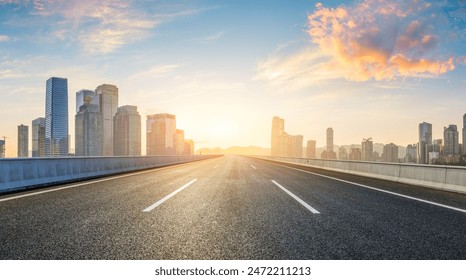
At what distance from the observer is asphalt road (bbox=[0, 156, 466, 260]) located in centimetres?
342

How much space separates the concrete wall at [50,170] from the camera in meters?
9.09

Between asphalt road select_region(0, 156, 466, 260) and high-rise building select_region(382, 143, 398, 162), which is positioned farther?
high-rise building select_region(382, 143, 398, 162)

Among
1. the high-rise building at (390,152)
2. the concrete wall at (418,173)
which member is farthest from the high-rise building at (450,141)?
the concrete wall at (418,173)

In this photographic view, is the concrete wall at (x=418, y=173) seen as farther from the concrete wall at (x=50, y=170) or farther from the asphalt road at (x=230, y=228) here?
the concrete wall at (x=50, y=170)

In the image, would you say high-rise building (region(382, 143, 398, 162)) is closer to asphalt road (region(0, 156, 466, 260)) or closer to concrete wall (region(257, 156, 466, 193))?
concrete wall (region(257, 156, 466, 193))

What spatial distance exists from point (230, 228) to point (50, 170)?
31.6ft

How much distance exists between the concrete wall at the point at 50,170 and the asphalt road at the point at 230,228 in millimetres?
1941

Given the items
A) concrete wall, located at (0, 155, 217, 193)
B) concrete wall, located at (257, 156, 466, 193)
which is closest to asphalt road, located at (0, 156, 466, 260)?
concrete wall, located at (0, 155, 217, 193)

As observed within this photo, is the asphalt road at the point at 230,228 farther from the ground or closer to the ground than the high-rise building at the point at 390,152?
farther from the ground

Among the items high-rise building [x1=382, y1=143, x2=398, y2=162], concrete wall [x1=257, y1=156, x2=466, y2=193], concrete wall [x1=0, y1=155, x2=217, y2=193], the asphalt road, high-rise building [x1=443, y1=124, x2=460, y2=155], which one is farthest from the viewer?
high-rise building [x1=382, y1=143, x2=398, y2=162]

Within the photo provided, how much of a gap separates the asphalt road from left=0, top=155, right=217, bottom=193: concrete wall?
1941 millimetres

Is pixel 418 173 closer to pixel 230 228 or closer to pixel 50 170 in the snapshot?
pixel 230 228
